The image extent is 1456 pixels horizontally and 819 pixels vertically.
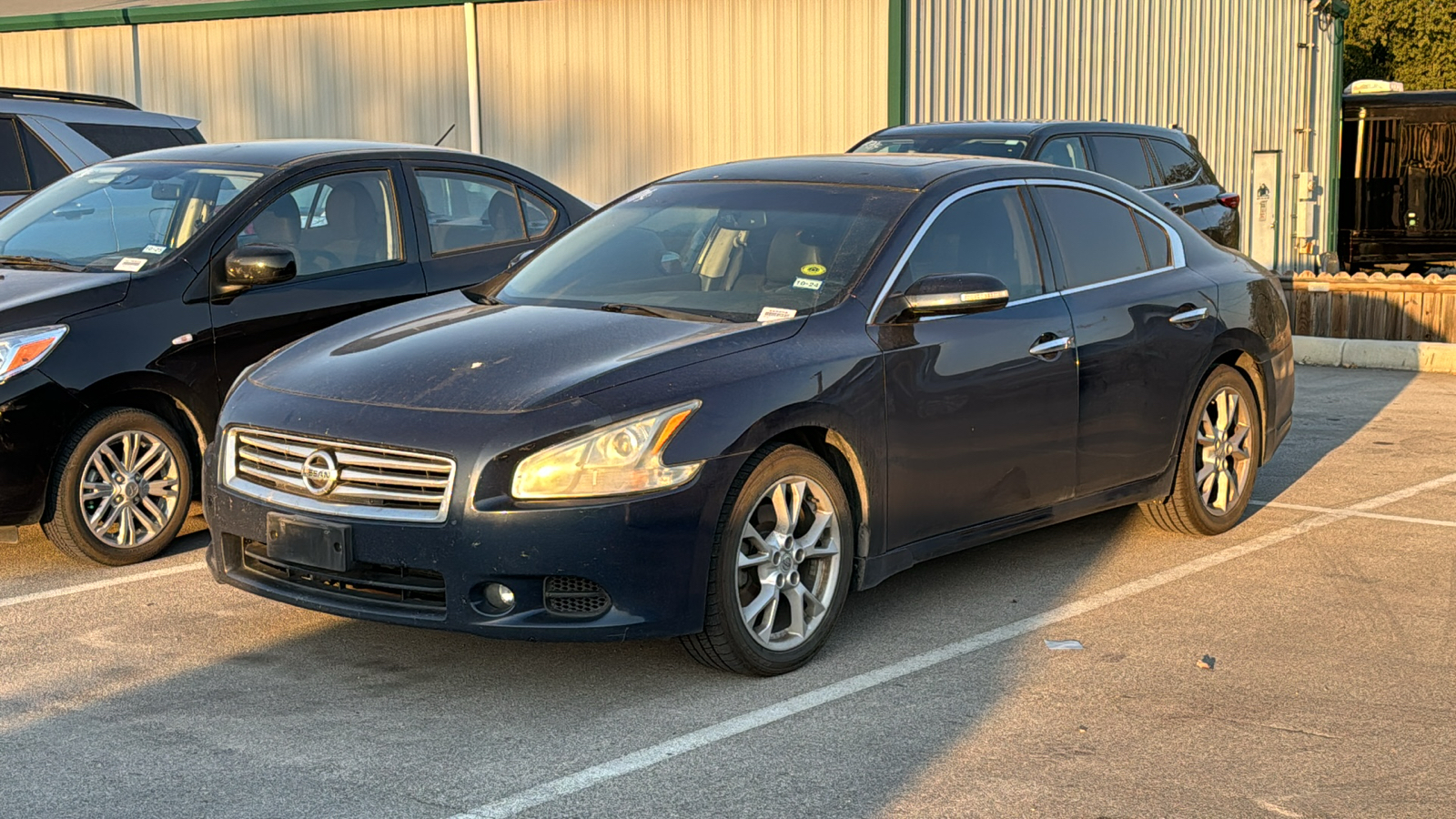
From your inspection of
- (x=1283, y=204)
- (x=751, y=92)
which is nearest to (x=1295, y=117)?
(x=1283, y=204)

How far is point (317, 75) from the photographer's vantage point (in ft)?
73.9

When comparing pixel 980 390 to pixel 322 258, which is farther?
pixel 322 258

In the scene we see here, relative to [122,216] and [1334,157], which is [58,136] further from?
[1334,157]

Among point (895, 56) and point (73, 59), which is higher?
point (73, 59)

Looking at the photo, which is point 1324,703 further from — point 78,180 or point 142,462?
point 78,180

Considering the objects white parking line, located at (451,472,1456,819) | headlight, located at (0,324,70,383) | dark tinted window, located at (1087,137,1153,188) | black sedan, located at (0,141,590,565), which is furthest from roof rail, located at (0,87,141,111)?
white parking line, located at (451,472,1456,819)

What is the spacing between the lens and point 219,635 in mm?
5645

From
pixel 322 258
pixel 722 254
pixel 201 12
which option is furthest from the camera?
pixel 201 12

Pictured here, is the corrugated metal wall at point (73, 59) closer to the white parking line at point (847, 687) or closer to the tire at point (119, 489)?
the tire at point (119, 489)

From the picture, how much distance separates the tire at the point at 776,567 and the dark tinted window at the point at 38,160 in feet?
23.5

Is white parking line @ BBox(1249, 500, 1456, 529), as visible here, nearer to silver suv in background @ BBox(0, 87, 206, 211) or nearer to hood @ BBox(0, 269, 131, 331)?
hood @ BBox(0, 269, 131, 331)

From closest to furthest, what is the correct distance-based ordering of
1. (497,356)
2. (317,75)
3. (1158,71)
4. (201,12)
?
(497,356), (1158,71), (317,75), (201,12)

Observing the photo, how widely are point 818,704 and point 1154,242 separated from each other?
9.97 ft

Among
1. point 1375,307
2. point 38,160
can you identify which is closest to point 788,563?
point 38,160
